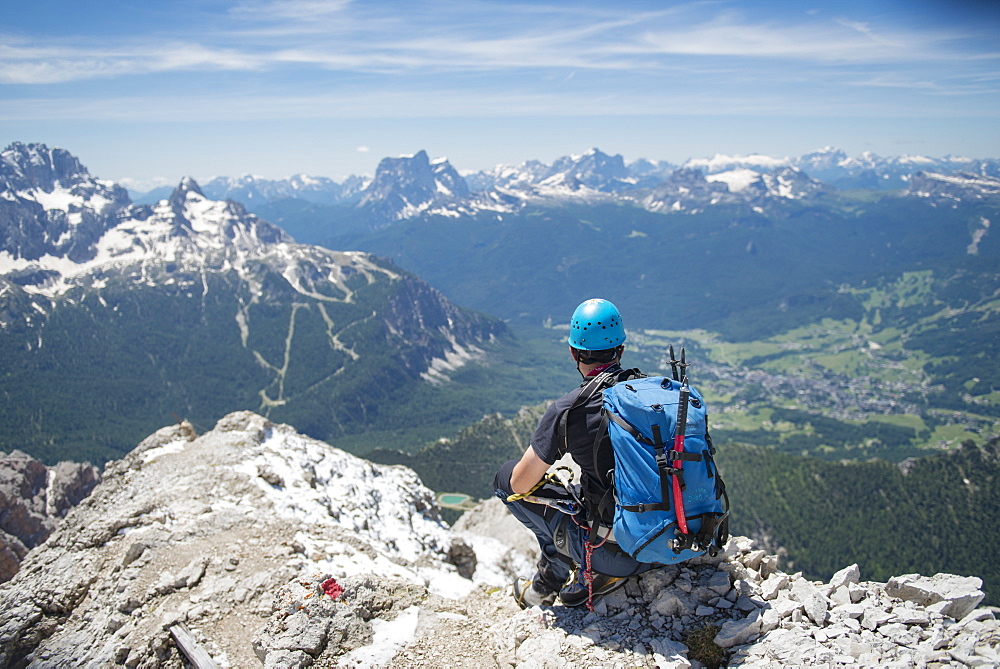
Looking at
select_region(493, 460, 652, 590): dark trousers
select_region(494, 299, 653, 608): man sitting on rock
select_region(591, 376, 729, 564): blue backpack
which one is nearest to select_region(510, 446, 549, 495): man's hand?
select_region(494, 299, 653, 608): man sitting on rock

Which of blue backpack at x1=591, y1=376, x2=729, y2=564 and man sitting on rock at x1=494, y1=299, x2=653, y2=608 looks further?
man sitting on rock at x1=494, y1=299, x2=653, y2=608

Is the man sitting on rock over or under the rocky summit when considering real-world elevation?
over

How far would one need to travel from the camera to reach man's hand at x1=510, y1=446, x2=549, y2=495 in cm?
932

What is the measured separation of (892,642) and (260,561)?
560 inches

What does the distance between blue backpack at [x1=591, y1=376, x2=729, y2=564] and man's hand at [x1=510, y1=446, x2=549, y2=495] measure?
136 centimetres

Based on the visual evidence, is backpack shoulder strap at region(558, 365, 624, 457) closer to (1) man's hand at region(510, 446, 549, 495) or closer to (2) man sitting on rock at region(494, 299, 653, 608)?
(2) man sitting on rock at region(494, 299, 653, 608)

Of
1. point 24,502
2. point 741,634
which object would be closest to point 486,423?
point 24,502

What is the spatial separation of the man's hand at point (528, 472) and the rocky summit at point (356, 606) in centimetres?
277

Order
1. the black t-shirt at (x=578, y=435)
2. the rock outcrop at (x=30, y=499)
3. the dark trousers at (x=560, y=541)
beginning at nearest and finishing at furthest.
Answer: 1. the black t-shirt at (x=578, y=435)
2. the dark trousers at (x=560, y=541)
3. the rock outcrop at (x=30, y=499)

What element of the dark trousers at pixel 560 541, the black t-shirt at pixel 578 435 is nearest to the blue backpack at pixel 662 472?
the black t-shirt at pixel 578 435

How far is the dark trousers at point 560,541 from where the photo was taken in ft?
32.6

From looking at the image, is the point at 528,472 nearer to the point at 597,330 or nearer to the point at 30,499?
the point at 597,330

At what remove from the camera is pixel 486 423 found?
156500 mm

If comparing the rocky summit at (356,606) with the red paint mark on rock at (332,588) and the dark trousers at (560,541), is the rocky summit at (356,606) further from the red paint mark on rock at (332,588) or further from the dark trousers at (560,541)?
the dark trousers at (560,541)
